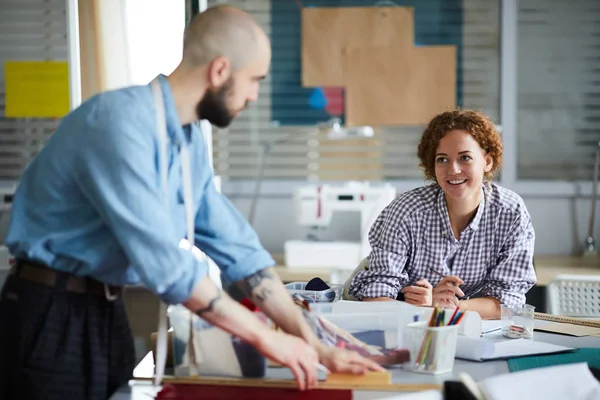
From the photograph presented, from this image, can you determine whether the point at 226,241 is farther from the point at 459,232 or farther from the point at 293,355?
the point at 459,232

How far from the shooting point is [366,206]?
381 centimetres

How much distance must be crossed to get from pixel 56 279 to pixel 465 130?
1.41m

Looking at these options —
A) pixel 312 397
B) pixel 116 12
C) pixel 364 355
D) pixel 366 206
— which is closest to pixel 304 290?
pixel 364 355

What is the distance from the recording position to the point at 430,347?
1.68m

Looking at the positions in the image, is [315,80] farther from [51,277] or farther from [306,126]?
[51,277]

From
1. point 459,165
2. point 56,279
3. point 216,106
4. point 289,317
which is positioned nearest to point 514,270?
point 459,165

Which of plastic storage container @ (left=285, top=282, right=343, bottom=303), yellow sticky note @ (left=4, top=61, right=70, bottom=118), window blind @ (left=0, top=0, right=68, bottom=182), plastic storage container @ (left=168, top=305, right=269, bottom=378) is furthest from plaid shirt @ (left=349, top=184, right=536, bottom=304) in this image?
window blind @ (left=0, top=0, right=68, bottom=182)

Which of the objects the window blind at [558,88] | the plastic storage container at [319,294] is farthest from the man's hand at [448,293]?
the window blind at [558,88]

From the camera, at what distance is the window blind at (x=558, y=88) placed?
173 inches

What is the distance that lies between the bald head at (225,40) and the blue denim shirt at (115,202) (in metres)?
0.10

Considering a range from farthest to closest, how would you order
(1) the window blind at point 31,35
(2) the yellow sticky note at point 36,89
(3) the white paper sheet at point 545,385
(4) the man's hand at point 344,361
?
(1) the window blind at point 31,35 < (2) the yellow sticky note at point 36,89 < (4) the man's hand at point 344,361 < (3) the white paper sheet at point 545,385

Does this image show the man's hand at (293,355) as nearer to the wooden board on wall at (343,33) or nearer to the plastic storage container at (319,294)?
the plastic storage container at (319,294)

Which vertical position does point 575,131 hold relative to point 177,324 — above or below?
above

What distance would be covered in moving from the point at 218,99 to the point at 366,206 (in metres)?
2.29
